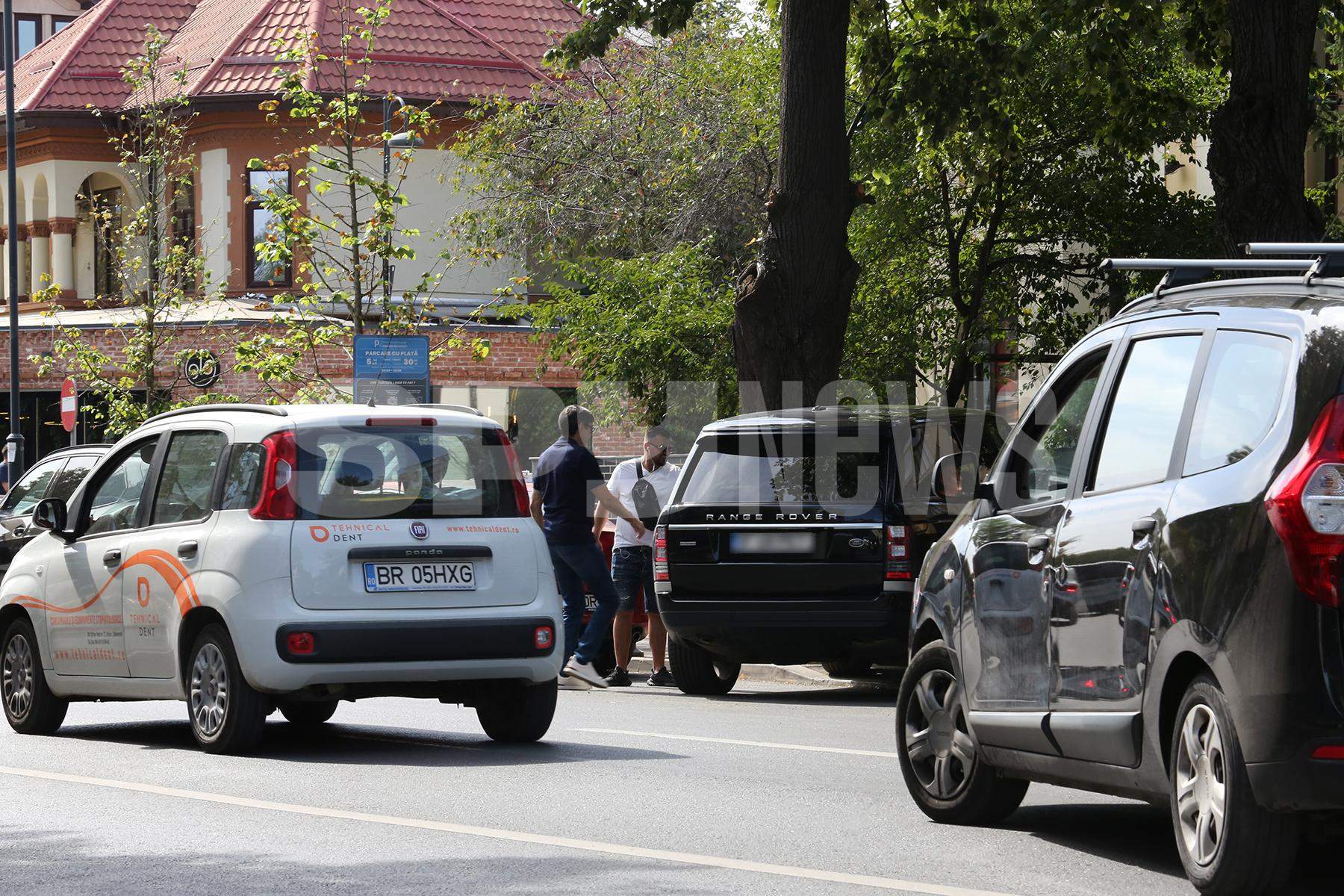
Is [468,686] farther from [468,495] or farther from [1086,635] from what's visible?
[1086,635]

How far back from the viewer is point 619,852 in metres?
7.29

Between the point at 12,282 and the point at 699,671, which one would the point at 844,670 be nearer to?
the point at 699,671

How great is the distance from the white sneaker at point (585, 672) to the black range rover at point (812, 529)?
5.44 ft

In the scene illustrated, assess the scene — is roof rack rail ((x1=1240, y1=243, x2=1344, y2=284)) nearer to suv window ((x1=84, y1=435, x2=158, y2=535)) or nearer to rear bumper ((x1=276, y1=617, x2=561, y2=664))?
rear bumper ((x1=276, y1=617, x2=561, y2=664))

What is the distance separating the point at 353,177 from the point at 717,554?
12.4m

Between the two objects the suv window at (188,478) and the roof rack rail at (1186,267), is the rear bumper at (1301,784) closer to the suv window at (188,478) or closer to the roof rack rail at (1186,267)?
the roof rack rail at (1186,267)

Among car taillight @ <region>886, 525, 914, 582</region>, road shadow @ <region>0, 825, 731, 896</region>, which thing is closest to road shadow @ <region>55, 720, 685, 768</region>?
road shadow @ <region>0, 825, 731, 896</region>

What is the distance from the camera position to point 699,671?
14.8m


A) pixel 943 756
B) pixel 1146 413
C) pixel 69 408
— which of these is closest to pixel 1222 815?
pixel 1146 413

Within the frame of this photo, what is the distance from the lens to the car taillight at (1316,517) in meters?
5.38

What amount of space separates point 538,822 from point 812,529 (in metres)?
5.80

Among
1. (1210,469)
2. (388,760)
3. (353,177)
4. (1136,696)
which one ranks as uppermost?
(353,177)

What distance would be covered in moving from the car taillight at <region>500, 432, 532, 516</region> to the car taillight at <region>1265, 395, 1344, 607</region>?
589 centimetres

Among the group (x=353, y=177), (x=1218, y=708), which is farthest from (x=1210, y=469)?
(x=353, y=177)
